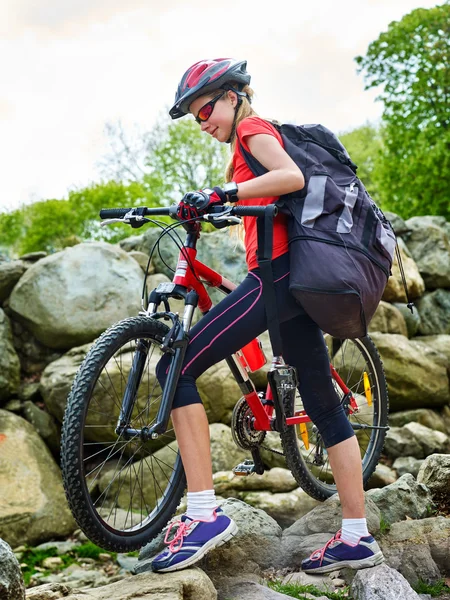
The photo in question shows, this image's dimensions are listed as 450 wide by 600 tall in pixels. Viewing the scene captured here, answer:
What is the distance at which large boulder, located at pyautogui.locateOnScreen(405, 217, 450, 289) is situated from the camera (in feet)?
34.5

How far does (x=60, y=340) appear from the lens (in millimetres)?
8062

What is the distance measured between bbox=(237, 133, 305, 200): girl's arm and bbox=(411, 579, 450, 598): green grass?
1919 millimetres

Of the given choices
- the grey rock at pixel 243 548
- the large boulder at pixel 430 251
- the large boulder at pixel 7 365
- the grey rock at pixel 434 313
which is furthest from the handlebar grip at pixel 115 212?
the large boulder at pixel 430 251

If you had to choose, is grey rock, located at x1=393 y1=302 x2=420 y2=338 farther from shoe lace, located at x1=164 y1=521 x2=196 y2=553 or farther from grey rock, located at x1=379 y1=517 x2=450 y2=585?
shoe lace, located at x1=164 y1=521 x2=196 y2=553

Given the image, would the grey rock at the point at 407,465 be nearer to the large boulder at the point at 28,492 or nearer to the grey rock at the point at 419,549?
the large boulder at the point at 28,492

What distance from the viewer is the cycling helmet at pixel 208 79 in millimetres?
3041

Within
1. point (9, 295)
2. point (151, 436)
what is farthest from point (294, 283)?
point (9, 295)

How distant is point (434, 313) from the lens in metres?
10.3

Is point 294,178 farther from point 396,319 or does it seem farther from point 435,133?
point 435,133

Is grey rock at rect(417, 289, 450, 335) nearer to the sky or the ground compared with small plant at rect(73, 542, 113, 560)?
nearer to the sky

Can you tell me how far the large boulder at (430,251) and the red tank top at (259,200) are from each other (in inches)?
308

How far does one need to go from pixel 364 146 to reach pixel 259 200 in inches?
1016

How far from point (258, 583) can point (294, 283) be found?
137cm

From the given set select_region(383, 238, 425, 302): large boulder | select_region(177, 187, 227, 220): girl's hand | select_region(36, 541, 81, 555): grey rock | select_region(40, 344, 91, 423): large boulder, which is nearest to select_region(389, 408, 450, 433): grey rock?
select_region(383, 238, 425, 302): large boulder
